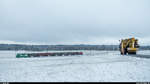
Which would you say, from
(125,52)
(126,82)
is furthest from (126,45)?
(126,82)

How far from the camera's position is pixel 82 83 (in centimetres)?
1103

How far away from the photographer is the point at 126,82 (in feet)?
36.1

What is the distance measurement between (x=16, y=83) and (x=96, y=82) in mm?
6374

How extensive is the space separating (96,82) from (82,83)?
3.85 ft

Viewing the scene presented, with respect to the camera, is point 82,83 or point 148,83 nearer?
point 148,83

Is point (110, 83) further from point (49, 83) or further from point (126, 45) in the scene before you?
point (126, 45)

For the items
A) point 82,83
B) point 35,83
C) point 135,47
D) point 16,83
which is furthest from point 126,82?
point 135,47

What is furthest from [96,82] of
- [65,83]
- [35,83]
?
[35,83]

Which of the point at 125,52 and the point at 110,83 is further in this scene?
the point at 125,52

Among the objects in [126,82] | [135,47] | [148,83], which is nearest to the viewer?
[148,83]

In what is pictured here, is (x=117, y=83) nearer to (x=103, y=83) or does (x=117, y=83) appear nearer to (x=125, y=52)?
(x=103, y=83)

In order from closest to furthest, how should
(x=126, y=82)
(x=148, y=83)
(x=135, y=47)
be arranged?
(x=148, y=83) → (x=126, y=82) → (x=135, y=47)

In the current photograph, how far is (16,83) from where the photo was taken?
11.4 m

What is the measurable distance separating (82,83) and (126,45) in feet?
113
